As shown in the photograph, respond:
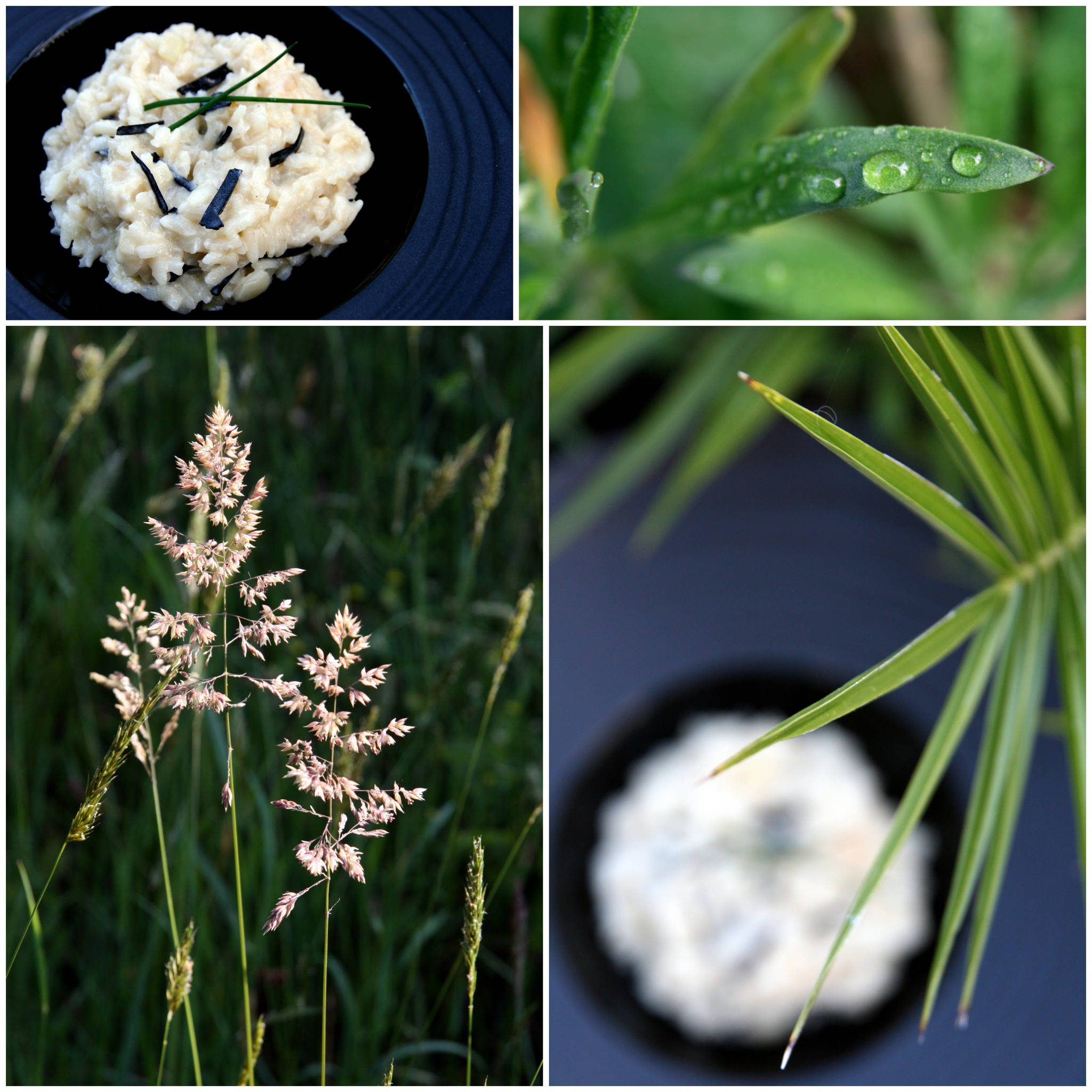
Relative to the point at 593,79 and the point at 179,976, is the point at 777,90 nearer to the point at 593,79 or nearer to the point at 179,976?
the point at 593,79

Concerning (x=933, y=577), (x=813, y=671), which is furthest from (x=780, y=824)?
(x=933, y=577)

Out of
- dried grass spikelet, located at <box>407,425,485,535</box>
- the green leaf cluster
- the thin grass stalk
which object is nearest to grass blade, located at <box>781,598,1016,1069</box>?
the green leaf cluster

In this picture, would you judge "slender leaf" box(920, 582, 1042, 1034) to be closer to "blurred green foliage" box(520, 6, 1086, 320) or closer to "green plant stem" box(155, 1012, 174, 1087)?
"blurred green foliage" box(520, 6, 1086, 320)

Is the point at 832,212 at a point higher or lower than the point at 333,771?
higher

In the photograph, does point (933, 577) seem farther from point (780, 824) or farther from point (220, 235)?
point (220, 235)

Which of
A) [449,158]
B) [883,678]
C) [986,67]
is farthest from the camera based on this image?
[986,67]

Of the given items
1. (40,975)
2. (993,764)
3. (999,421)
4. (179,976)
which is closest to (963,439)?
(999,421)
